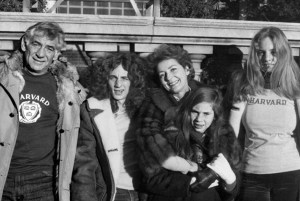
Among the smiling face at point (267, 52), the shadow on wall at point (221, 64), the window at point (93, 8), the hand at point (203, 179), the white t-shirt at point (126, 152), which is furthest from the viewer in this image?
the window at point (93, 8)

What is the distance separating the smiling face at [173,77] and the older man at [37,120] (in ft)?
1.97

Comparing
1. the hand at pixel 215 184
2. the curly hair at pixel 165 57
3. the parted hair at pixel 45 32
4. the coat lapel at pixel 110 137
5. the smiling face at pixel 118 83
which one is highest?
the parted hair at pixel 45 32

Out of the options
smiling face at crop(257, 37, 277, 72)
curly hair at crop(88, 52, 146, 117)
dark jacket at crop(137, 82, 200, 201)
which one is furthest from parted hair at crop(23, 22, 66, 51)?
smiling face at crop(257, 37, 277, 72)

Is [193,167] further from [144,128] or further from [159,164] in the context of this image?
[144,128]

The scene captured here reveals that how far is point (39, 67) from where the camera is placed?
3758 millimetres

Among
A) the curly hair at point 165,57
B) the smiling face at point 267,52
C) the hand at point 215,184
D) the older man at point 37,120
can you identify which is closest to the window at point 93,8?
the curly hair at point 165,57

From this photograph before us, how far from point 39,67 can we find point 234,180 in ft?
4.70

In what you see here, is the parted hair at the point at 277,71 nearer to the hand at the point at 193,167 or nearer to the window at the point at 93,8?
the hand at the point at 193,167

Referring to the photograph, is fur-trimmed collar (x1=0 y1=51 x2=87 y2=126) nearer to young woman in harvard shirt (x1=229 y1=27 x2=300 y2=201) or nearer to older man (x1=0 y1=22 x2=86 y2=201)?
older man (x1=0 y1=22 x2=86 y2=201)

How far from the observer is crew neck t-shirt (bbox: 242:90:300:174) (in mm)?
4082

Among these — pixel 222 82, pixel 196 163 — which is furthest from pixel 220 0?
pixel 196 163

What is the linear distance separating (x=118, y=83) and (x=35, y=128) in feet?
2.03

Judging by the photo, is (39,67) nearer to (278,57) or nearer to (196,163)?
(196,163)

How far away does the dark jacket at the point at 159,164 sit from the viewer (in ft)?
12.4
